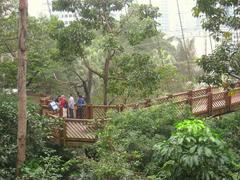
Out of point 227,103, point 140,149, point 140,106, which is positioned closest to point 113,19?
point 140,106

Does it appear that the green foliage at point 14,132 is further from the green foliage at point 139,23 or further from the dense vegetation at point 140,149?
the green foliage at point 139,23

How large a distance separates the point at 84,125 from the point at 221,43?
398 centimetres

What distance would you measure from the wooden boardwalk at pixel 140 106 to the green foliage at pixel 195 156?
315cm

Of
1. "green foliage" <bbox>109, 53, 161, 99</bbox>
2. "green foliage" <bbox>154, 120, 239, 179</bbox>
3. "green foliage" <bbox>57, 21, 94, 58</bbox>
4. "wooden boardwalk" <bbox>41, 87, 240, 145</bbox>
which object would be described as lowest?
"green foliage" <bbox>154, 120, 239, 179</bbox>

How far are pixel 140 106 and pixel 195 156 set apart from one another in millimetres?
4799

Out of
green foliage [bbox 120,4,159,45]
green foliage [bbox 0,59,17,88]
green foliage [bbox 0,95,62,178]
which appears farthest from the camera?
green foliage [bbox 0,59,17,88]

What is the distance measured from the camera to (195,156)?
6.88 m

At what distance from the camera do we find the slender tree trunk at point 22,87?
8.07 metres

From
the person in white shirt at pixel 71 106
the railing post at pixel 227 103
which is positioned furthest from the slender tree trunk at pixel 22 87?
the railing post at pixel 227 103

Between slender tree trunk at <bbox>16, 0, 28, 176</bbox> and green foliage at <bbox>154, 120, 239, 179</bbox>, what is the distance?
2888 mm

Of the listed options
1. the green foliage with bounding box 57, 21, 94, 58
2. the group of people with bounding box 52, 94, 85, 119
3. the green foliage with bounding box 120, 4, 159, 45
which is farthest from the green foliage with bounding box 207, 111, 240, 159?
the green foliage with bounding box 57, 21, 94, 58

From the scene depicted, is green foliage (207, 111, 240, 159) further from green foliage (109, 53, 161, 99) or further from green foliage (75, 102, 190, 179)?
green foliage (109, 53, 161, 99)

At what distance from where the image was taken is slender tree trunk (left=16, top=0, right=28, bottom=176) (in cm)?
807

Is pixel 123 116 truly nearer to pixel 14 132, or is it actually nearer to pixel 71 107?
pixel 14 132
